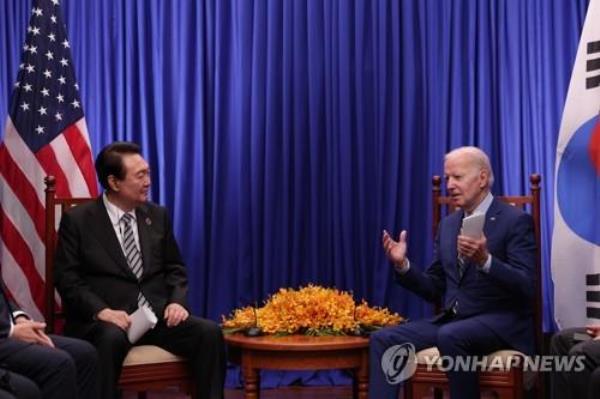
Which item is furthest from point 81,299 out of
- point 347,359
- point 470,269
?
point 470,269

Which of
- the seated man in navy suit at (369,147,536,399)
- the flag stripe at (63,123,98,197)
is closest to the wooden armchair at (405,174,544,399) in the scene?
the seated man in navy suit at (369,147,536,399)

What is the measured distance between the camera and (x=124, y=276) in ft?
14.2

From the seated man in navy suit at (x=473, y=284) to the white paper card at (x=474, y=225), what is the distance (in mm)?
19

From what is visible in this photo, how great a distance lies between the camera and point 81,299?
13.8ft

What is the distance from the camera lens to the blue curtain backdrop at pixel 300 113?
546cm

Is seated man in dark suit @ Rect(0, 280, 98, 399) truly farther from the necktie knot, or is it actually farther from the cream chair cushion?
the necktie knot

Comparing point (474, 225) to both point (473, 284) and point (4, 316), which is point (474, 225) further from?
point (4, 316)

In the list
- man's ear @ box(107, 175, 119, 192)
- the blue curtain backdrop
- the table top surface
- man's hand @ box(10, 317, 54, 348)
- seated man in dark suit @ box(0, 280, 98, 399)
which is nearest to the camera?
seated man in dark suit @ box(0, 280, 98, 399)

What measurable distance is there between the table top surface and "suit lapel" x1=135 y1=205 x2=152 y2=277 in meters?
0.54

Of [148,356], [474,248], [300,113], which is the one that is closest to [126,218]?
[148,356]

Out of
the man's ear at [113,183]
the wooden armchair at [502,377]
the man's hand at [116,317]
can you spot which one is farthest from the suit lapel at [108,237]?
the wooden armchair at [502,377]

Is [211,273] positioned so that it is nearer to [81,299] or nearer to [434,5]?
[81,299]

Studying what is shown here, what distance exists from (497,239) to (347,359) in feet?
2.86

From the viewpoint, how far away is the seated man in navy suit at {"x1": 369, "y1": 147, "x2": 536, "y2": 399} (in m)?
3.98
